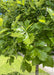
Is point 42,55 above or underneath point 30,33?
underneath

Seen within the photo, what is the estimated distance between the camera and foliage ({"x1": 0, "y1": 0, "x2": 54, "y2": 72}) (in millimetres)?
750

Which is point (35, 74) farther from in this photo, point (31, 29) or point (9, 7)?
point (9, 7)

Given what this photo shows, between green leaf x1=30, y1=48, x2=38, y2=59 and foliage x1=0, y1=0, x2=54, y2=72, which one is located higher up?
foliage x1=0, y1=0, x2=54, y2=72

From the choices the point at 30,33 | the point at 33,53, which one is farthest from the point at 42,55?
the point at 30,33

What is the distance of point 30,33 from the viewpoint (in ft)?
2.69

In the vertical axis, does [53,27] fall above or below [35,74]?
above

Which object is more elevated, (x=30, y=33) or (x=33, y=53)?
(x=30, y=33)

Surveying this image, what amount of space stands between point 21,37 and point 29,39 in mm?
77

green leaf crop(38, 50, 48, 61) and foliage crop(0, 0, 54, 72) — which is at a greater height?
foliage crop(0, 0, 54, 72)

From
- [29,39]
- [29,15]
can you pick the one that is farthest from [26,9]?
[29,39]

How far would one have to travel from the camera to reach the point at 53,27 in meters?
0.85

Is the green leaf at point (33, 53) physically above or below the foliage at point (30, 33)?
below

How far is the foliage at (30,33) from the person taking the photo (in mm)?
750

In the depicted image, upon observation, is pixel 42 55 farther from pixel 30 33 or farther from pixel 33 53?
pixel 30 33
